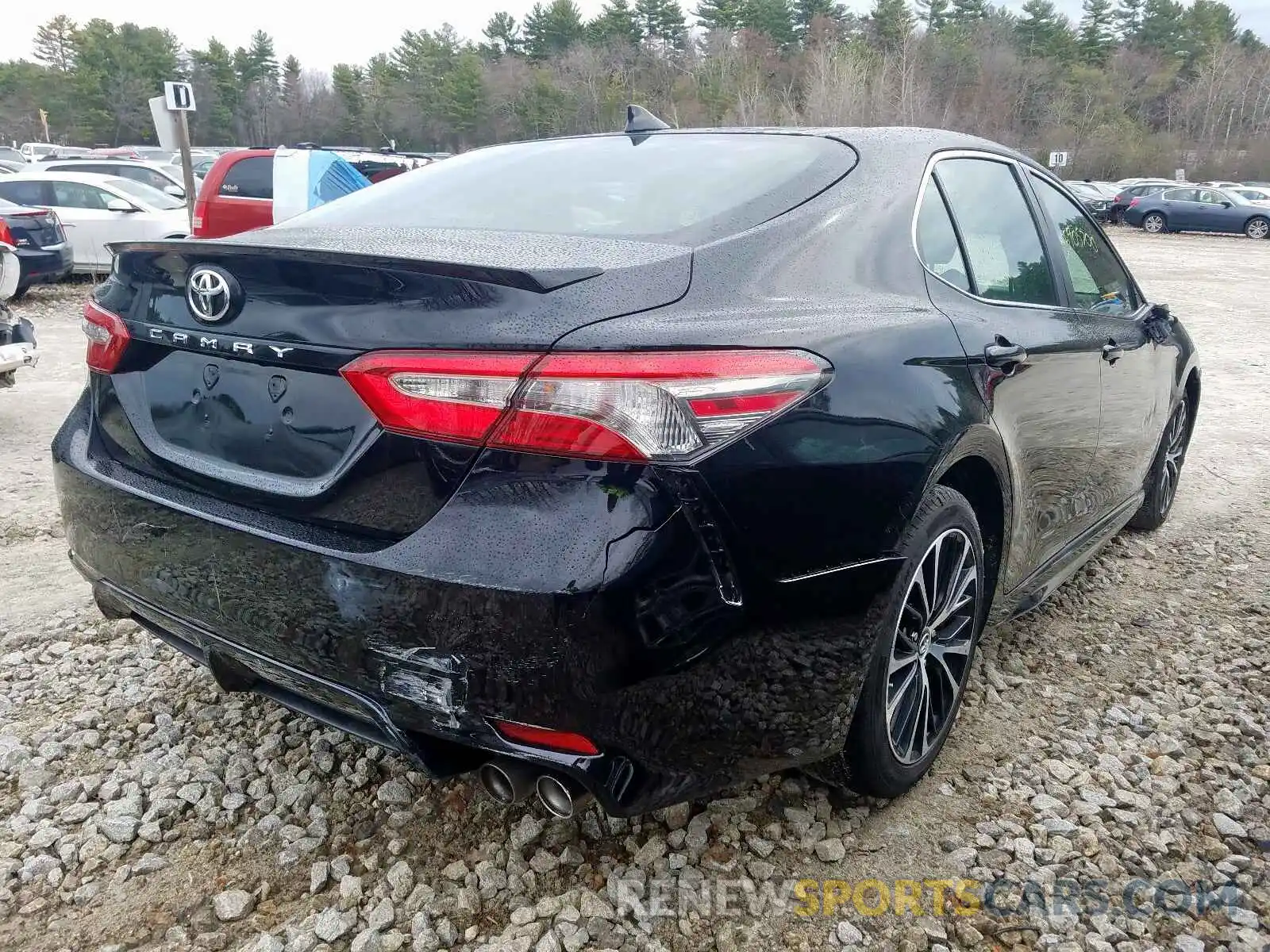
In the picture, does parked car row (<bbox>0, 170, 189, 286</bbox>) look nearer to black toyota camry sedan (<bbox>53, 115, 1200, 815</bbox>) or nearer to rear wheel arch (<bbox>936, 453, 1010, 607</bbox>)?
black toyota camry sedan (<bbox>53, 115, 1200, 815</bbox>)

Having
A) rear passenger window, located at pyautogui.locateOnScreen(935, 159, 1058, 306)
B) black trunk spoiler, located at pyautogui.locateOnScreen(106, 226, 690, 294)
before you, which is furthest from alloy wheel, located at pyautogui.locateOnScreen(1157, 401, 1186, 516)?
black trunk spoiler, located at pyautogui.locateOnScreen(106, 226, 690, 294)

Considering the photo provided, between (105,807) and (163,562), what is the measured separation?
73cm

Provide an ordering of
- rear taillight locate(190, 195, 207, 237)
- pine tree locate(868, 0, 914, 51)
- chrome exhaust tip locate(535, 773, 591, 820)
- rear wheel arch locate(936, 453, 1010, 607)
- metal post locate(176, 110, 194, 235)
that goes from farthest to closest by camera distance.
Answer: pine tree locate(868, 0, 914, 51), metal post locate(176, 110, 194, 235), rear taillight locate(190, 195, 207, 237), rear wheel arch locate(936, 453, 1010, 607), chrome exhaust tip locate(535, 773, 591, 820)

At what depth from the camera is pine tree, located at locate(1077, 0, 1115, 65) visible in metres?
73.3

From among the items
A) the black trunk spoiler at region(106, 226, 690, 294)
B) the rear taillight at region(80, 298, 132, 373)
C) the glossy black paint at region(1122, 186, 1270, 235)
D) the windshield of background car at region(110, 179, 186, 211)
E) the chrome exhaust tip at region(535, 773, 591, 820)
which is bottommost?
the glossy black paint at region(1122, 186, 1270, 235)

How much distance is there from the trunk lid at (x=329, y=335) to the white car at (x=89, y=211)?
11.5m

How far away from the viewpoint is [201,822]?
225 centimetres

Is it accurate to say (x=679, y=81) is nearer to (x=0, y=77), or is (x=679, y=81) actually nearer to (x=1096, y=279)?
(x=0, y=77)

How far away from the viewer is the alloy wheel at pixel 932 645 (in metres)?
2.18

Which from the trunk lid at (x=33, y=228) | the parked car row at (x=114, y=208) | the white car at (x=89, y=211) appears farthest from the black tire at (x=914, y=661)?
the white car at (x=89, y=211)

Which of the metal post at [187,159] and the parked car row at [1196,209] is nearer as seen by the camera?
the metal post at [187,159]

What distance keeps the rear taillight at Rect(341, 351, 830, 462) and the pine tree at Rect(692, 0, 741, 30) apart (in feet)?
259

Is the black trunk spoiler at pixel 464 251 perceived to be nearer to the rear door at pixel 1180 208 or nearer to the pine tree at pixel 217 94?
the rear door at pixel 1180 208

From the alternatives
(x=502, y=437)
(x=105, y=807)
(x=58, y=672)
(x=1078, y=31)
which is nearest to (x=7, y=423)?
(x=58, y=672)
